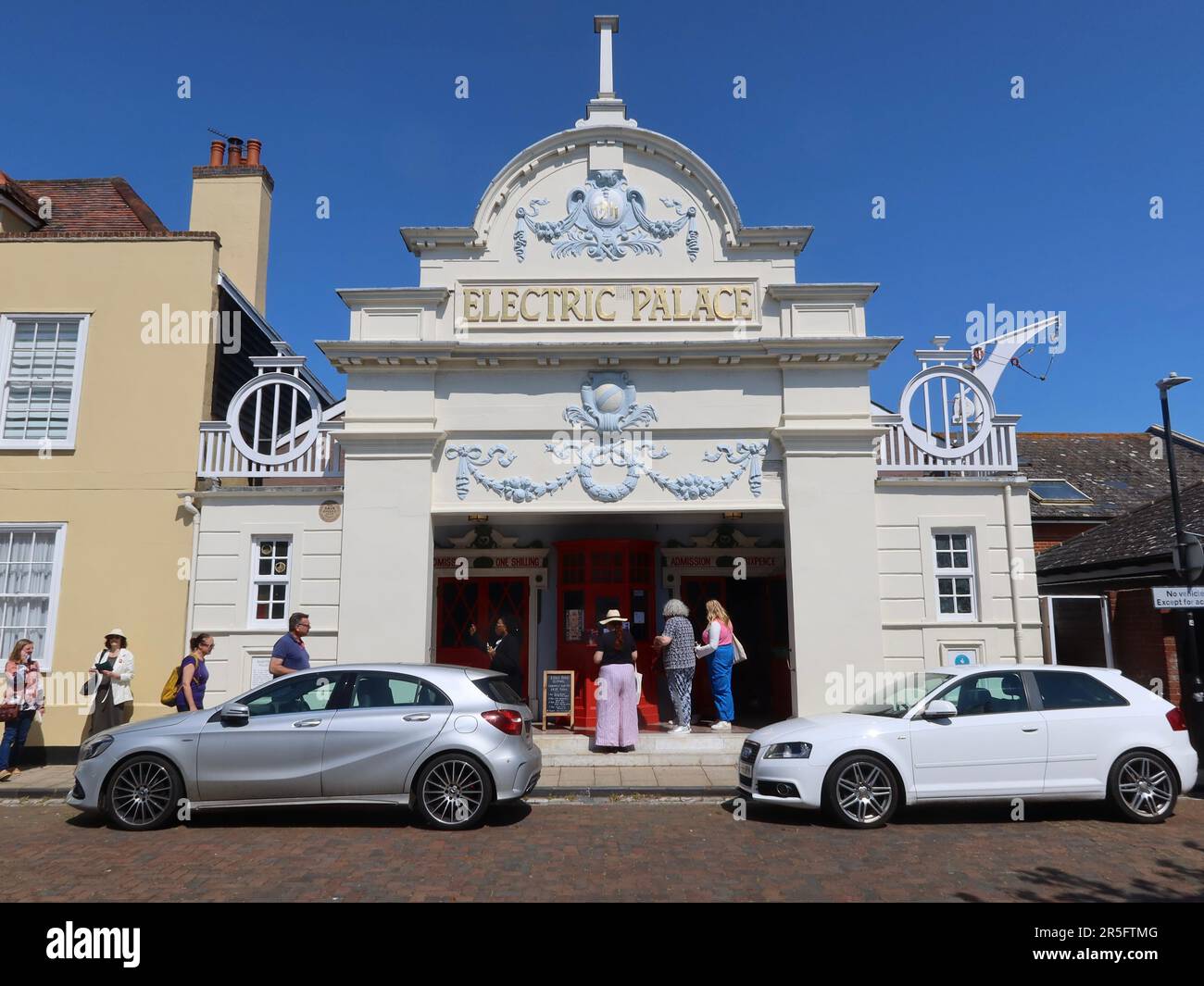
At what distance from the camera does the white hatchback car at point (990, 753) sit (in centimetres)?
775

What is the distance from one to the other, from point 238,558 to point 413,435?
3.02 meters

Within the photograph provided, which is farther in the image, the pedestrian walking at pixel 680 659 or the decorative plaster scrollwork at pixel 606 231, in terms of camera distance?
the decorative plaster scrollwork at pixel 606 231

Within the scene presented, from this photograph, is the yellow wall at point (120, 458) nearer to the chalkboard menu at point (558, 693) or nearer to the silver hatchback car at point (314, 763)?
the silver hatchback car at point (314, 763)

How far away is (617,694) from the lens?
1100 centimetres

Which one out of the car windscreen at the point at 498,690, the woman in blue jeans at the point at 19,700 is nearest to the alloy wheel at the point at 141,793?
the car windscreen at the point at 498,690

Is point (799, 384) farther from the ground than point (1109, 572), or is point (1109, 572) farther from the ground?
point (799, 384)

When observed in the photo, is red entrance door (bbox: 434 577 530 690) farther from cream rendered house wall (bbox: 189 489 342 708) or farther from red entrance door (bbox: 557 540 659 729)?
cream rendered house wall (bbox: 189 489 342 708)

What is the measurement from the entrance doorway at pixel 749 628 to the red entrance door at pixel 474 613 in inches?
112

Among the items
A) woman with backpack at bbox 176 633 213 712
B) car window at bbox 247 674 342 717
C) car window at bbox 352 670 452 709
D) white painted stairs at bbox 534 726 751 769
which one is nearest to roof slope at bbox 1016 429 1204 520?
white painted stairs at bbox 534 726 751 769

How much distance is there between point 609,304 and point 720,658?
17.7 feet

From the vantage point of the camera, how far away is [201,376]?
1225cm

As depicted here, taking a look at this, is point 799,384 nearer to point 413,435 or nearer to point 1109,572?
point 413,435

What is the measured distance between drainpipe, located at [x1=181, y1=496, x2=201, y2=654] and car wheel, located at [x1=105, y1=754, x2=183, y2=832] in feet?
13.3

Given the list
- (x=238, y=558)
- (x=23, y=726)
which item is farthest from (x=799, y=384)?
(x=23, y=726)
